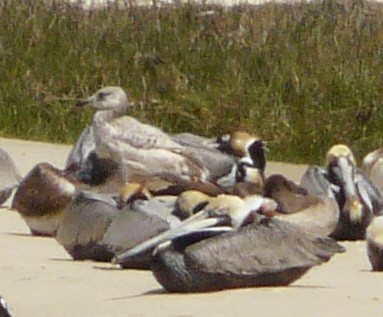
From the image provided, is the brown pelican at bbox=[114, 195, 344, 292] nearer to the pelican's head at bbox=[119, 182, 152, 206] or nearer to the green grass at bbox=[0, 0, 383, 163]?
the pelican's head at bbox=[119, 182, 152, 206]

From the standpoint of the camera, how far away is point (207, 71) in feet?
45.1

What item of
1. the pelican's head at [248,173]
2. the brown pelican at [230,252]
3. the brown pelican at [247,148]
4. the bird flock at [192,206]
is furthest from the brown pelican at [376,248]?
the brown pelican at [247,148]

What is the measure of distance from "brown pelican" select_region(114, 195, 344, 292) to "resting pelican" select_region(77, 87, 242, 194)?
128 inches

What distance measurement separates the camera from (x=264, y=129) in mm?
12711

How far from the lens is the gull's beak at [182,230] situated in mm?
6434

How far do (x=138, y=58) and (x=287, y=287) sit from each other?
7.97 meters

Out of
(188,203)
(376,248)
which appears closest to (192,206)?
(188,203)

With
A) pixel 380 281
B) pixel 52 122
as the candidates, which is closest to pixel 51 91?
pixel 52 122

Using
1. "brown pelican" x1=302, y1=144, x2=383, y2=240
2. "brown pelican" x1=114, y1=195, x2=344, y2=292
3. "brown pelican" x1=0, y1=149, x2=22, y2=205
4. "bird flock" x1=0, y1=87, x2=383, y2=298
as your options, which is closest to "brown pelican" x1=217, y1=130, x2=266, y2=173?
"bird flock" x1=0, y1=87, x2=383, y2=298

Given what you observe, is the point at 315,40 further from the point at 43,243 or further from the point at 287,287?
the point at 287,287

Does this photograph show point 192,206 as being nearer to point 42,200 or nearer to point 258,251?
point 258,251

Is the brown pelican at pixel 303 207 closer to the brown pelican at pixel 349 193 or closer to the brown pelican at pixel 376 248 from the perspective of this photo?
the brown pelican at pixel 349 193

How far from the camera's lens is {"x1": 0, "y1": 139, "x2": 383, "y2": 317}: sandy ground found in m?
5.81

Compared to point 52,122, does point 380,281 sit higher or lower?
higher
